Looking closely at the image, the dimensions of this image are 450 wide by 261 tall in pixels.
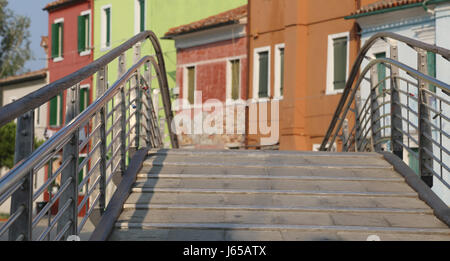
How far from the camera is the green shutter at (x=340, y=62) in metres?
21.1

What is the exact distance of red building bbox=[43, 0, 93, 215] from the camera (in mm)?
31219

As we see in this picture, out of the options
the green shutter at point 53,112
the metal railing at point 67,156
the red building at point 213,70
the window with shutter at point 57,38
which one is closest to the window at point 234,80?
the red building at point 213,70

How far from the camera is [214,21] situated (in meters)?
24.5

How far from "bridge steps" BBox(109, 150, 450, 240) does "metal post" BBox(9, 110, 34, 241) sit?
4.41 feet

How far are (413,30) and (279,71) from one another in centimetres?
498

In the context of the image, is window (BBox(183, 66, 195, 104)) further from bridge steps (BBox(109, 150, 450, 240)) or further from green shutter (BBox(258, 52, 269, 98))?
bridge steps (BBox(109, 150, 450, 240))

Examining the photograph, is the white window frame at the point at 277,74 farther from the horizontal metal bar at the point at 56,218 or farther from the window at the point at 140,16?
the horizontal metal bar at the point at 56,218

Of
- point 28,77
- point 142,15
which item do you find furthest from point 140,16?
point 28,77

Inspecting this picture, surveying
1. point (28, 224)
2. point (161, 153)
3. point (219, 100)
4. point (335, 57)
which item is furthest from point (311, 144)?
point (28, 224)

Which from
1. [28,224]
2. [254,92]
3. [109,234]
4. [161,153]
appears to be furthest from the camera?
[254,92]

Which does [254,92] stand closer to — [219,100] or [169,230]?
[219,100]

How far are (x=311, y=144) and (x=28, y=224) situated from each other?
62.1 feet
